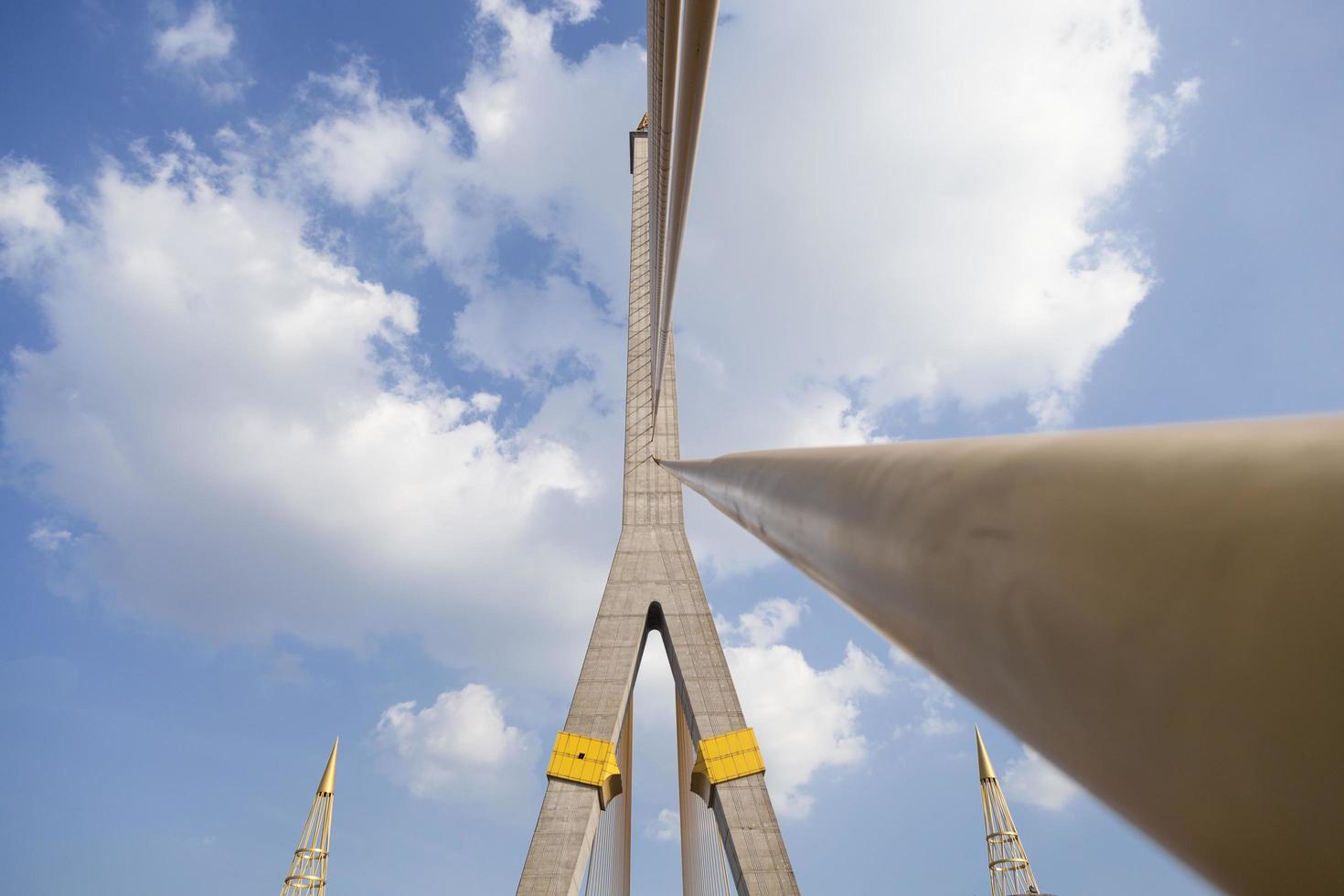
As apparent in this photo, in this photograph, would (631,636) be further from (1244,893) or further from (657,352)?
(1244,893)

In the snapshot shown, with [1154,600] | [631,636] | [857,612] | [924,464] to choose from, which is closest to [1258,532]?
[1154,600]

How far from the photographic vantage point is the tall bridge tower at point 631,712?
9.81 metres

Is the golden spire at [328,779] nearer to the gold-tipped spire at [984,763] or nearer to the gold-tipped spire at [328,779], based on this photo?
the gold-tipped spire at [328,779]

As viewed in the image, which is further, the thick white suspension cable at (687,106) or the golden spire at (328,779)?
the golden spire at (328,779)

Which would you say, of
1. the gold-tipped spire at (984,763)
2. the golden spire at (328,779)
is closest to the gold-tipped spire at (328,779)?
the golden spire at (328,779)

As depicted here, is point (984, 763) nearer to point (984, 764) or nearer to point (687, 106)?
point (984, 764)

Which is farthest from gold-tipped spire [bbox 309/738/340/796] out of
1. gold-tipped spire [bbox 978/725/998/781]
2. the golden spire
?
gold-tipped spire [bbox 978/725/998/781]

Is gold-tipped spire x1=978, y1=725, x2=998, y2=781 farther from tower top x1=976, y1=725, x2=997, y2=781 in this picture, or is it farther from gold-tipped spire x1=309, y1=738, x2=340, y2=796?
gold-tipped spire x1=309, y1=738, x2=340, y2=796

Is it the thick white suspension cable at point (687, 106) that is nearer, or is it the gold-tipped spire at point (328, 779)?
the thick white suspension cable at point (687, 106)

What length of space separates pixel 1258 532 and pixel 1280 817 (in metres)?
0.08

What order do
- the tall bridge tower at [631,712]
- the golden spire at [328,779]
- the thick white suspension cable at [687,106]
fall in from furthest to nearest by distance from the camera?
1. the golden spire at [328,779]
2. the tall bridge tower at [631,712]
3. the thick white suspension cable at [687,106]

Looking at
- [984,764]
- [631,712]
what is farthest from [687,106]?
[984,764]

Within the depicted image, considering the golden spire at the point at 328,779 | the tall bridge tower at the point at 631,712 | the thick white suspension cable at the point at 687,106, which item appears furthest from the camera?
the golden spire at the point at 328,779

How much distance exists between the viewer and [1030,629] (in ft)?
1.18
